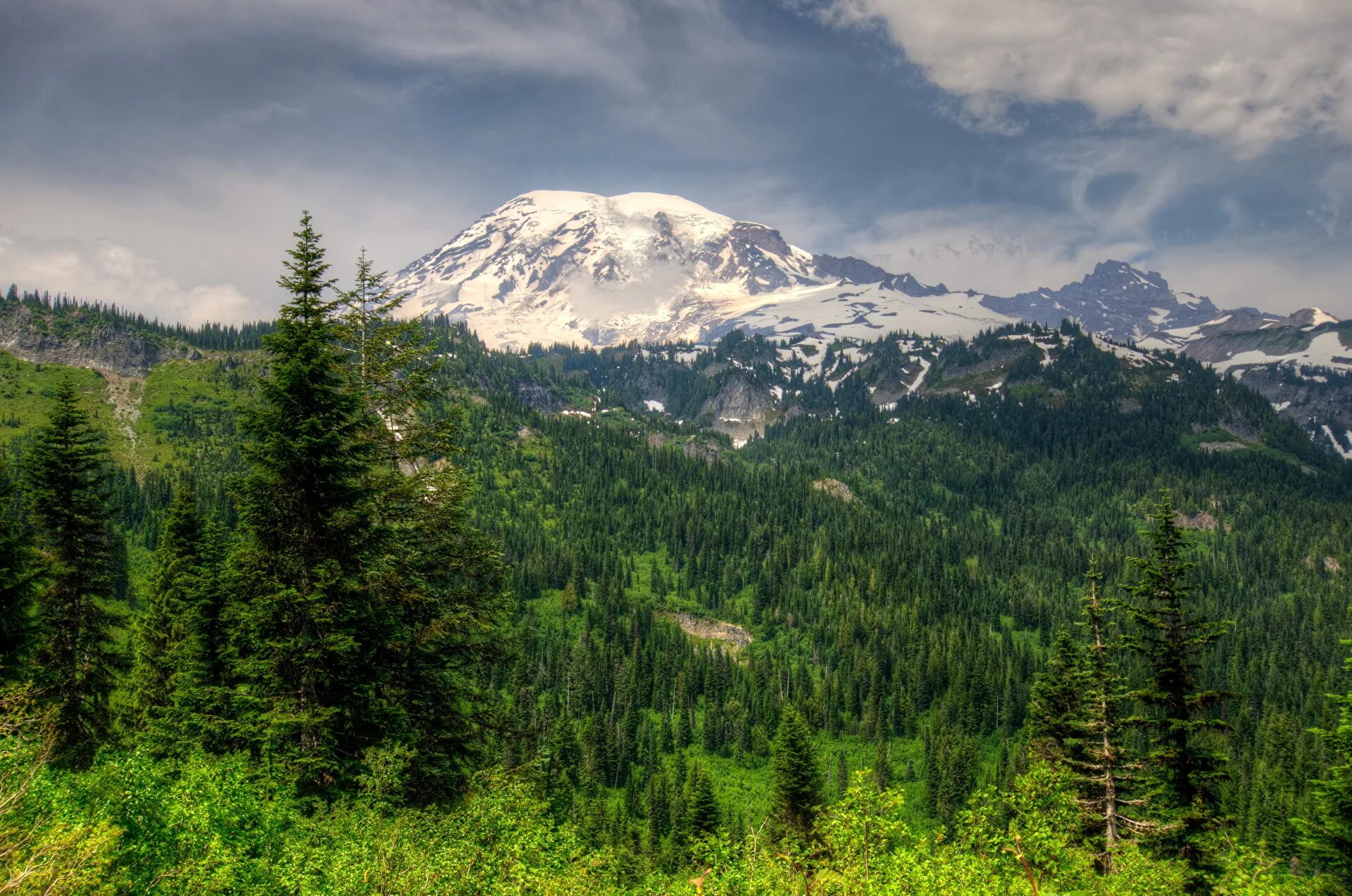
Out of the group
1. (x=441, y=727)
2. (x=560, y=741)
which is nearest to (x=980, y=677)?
(x=560, y=741)

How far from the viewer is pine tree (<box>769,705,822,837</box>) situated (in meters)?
57.1

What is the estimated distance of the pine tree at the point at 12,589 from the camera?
30219mm

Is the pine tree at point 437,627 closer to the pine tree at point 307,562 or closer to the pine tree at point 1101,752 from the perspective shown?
the pine tree at point 307,562

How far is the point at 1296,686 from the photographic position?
163 meters

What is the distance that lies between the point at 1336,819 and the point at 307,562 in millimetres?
38393

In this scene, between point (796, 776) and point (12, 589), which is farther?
point (796, 776)

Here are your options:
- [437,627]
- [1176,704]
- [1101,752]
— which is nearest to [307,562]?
[437,627]

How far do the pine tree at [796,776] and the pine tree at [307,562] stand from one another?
120 ft

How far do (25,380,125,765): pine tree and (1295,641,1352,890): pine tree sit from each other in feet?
169

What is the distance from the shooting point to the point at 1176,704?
32.1 meters

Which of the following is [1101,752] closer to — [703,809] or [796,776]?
[796,776]

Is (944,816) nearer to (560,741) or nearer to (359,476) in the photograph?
(560,741)

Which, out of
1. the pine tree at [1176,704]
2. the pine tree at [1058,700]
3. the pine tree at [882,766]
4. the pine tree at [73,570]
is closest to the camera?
the pine tree at [1176,704]

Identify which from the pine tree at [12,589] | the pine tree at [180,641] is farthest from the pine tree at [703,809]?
the pine tree at [12,589]
